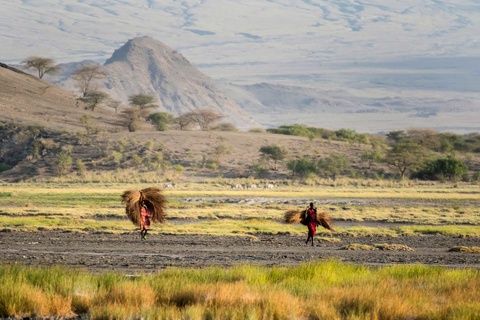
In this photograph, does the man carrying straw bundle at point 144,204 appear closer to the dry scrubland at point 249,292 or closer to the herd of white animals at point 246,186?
the dry scrubland at point 249,292

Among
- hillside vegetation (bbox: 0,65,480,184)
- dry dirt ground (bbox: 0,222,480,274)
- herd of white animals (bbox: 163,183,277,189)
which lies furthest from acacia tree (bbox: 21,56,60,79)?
dry dirt ground (bbox: 0,222,480,274)

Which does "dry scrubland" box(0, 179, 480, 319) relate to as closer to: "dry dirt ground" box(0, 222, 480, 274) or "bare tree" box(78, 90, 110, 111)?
"dry dirt ground" box(0, 222, 480, 274)

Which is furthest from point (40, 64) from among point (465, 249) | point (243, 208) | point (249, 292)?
point (249, 292)

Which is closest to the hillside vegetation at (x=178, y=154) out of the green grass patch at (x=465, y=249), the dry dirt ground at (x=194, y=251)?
the dry dirt ground at (x=194, y=251)

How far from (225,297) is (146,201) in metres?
7.25

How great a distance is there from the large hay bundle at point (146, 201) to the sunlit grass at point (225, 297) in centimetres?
425

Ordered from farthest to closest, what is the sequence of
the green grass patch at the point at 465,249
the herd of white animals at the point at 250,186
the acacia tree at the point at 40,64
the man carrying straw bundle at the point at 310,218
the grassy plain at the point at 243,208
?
1. the acacia tree at the point at 40,64
2. the herd of white animals at the point at 250,186
3. the grassy plain at the point at 243,208
4. the green grass patch at the point at 465,249
5. the man carrying straw bundle at the point at 310,218

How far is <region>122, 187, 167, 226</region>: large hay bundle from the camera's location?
19703mm

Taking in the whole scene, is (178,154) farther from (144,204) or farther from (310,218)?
(144,204)

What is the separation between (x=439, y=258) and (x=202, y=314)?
1309 centimetres

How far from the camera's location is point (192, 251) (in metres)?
24.5

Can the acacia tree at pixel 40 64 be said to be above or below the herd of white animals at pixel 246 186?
above

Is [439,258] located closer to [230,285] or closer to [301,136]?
[230,285]

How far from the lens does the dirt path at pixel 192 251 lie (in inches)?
833
